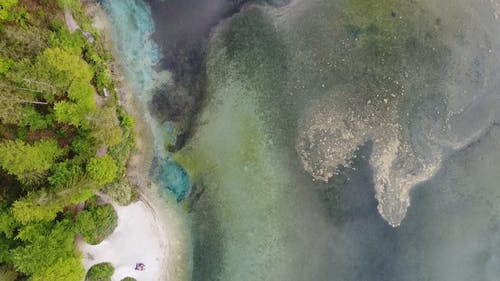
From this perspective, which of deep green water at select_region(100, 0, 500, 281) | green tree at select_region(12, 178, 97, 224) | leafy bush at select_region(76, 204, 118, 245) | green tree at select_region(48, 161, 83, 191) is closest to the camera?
green tree at select_region(12, 178, 97, 224)

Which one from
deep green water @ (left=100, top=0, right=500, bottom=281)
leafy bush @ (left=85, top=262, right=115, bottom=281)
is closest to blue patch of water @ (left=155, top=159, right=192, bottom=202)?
deep green water @ (left=100, top=0, right=500, bottom=281)

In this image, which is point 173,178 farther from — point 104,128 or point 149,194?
point 104,128

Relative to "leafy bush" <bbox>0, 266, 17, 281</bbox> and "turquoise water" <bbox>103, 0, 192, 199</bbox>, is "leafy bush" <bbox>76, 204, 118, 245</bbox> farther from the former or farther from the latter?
"leafy bush" <bbox>0, 266, 17, 281</bbox>

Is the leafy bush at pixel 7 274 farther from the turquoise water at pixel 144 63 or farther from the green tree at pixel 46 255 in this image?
the turquoise water at pixel 144 63

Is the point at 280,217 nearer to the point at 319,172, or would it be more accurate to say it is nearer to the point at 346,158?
the point at 319,172

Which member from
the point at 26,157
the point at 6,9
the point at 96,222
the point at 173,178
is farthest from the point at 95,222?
the point at 6,9

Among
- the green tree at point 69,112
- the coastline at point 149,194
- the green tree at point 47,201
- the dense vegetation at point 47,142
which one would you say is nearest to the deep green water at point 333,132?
the coastline at point 149,194
